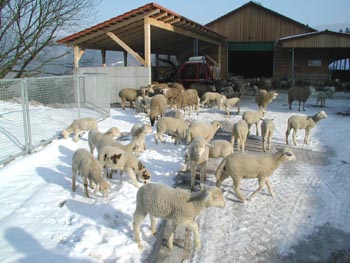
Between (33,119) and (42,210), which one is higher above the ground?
(33,119)

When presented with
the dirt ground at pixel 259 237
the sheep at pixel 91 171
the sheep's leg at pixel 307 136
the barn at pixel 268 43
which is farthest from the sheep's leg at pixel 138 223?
the barn at pixel 268 43

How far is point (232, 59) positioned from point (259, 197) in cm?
3238

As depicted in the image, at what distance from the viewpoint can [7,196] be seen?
5.93 meters

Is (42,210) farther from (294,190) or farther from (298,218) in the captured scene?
(294,190)

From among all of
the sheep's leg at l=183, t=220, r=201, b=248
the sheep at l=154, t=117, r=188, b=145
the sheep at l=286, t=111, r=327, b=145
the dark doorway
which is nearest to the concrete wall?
the sheep at l=154, t=117, r=188, b=145

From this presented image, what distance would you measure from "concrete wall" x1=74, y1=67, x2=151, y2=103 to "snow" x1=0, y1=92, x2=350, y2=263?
29.8 feet

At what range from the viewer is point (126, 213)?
17.9ft

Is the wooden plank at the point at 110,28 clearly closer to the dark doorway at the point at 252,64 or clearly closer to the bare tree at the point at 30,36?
the bare tree at the point at 30,36

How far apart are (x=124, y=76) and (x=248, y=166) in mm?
12637

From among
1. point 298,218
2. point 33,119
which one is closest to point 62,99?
point 33,119

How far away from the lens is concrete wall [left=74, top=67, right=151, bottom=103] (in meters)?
17.2

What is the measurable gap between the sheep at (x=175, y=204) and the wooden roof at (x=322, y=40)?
81.8ft

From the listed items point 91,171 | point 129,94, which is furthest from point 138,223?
point 129,94

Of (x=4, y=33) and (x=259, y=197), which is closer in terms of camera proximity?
(x=259, y=197)
